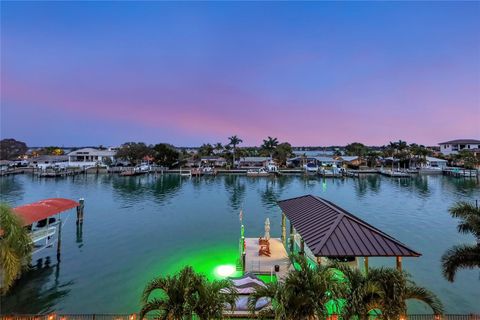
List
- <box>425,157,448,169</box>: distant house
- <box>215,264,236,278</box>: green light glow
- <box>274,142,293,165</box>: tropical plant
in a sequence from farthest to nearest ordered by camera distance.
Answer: <box>274,142,293,165</box>: tropical plant
<box>425,157,448,169</box>: distant house
<box>215,264,236,278</box>: green light glow

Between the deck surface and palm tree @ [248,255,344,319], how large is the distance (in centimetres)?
809

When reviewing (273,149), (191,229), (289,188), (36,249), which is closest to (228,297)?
(36,249)

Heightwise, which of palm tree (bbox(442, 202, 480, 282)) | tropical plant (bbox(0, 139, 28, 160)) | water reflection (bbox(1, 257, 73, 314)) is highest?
tropical plant (bbox(0, 139, 28, 160))

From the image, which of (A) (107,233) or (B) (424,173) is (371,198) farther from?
(B) (424,173)

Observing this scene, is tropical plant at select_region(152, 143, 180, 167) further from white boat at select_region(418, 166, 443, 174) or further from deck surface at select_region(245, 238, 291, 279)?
white boat at select_region(418, 166, 443, 174)

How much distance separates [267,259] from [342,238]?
7.53m

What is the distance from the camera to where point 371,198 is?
4706cm

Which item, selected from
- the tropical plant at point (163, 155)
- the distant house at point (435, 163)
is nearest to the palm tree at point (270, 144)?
the tropical plant at point (163, 155)

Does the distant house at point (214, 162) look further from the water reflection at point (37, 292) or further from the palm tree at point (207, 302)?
the palm tree at point (207, 302)

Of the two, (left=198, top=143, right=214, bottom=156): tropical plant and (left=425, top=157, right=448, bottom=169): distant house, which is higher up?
(left=198, top=143, right=214, bottom=156): tropical plant

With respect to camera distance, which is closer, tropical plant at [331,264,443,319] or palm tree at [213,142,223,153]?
tropical plant at [331,264,443,319]

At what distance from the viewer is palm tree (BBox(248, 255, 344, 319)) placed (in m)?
6.83

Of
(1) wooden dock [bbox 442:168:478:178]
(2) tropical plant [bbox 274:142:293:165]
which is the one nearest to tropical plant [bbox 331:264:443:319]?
(1) wooden dock [bbox 442:168:478:178]

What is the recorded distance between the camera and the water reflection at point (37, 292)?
14148 millimetres
